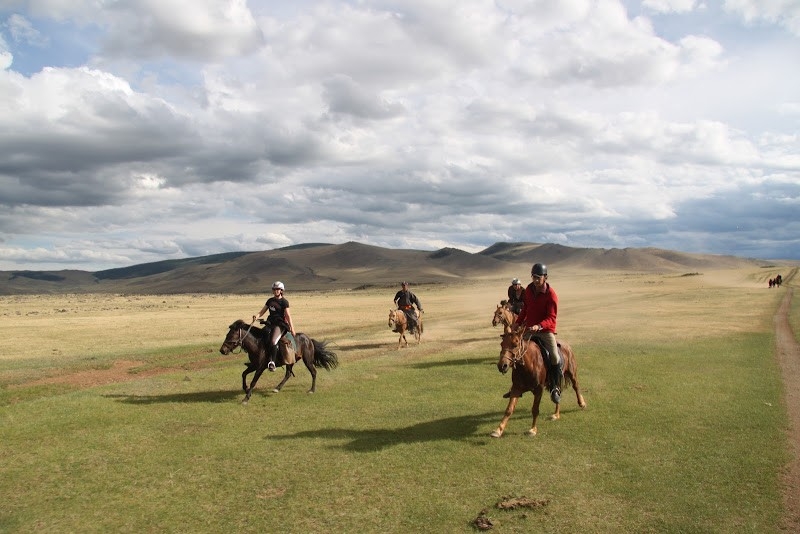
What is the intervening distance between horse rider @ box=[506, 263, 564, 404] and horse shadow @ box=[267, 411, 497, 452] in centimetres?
193

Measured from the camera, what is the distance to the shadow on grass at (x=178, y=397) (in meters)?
15.2

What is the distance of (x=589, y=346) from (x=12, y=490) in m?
22.0

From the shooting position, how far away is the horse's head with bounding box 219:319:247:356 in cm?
1515

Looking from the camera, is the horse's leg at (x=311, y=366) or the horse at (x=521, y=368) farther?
the horse's leg at (x=311, y=366)

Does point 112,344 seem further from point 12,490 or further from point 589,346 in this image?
point 589,346

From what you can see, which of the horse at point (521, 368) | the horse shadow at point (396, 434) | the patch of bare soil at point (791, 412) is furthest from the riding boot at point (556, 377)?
the patch of bare soil at point (791, 412)

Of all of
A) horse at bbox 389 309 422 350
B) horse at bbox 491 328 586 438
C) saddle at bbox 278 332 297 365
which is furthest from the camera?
horse at bbox 389 309 422 350

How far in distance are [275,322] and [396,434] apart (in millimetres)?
6030

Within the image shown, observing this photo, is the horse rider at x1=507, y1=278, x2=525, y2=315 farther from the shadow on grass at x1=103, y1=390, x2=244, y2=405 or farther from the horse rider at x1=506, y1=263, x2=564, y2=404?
the shadow on grass at x1=103, y1=390, x2=244, y2=405

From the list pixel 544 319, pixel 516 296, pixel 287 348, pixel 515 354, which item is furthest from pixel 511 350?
pixel 516 296

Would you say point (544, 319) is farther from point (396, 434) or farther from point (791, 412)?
point (791, 412)

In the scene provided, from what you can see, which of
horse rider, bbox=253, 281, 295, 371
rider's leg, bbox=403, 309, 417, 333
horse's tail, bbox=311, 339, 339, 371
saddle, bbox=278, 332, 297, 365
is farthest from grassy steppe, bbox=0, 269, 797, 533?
rider's leg, bbox=403, 309, 417, 333

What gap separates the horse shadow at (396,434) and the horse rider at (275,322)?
13.9ft

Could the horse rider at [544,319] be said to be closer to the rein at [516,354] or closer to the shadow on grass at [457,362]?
the rein at [516,354]
